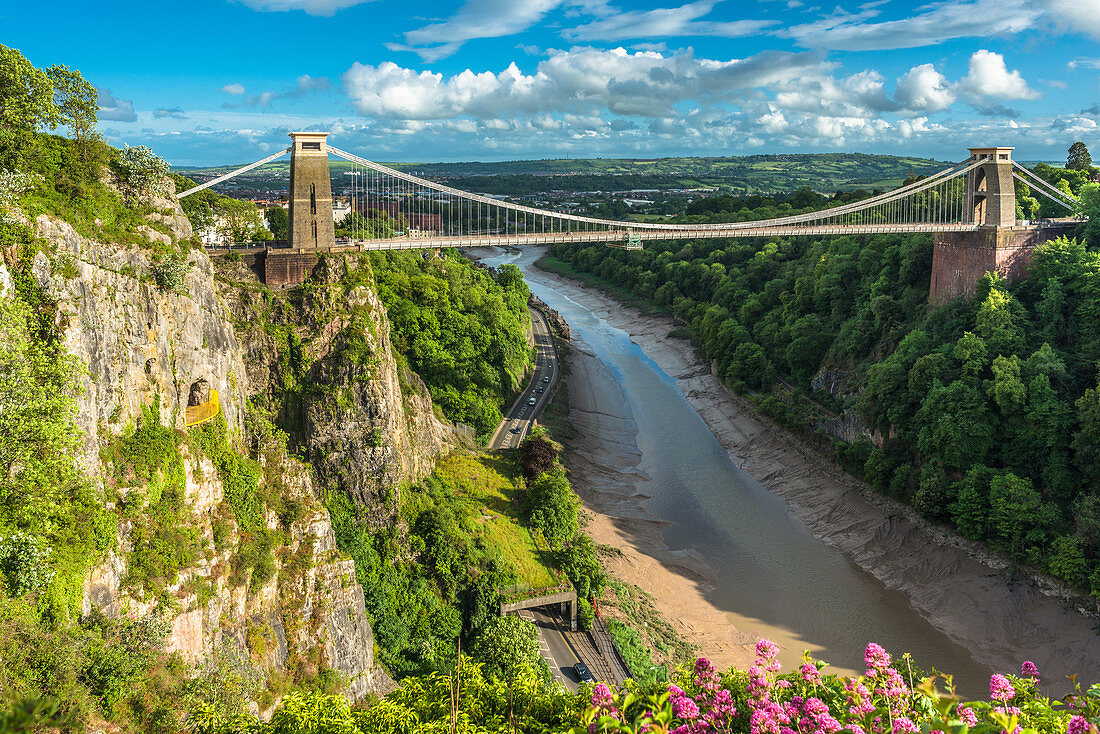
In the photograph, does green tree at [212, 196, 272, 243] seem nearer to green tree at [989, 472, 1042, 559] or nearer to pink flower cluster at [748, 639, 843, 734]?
pink flower cluster at [748, 639, 843, 734]

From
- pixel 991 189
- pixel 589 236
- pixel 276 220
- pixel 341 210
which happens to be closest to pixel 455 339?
pixel 589 236

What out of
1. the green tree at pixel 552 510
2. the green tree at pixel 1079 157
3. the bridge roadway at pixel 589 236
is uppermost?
the green tree at pixel 1079 157

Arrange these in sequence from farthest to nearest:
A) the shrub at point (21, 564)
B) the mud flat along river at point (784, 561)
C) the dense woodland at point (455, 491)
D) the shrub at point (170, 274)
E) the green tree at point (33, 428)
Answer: the mud flat along river at point (784, 561), the shrub at point (170, 274), the green tree at point (33, 428), the shrub at point (21, 564), the dense woodland at point (455, 491)

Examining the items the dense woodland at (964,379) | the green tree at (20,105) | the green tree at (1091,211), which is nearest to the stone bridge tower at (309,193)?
the green tree at (20,105)

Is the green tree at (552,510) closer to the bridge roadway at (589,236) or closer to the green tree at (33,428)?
the bridge roadway at (589,236)

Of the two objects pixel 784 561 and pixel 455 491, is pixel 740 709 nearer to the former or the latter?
pixel 455 491
